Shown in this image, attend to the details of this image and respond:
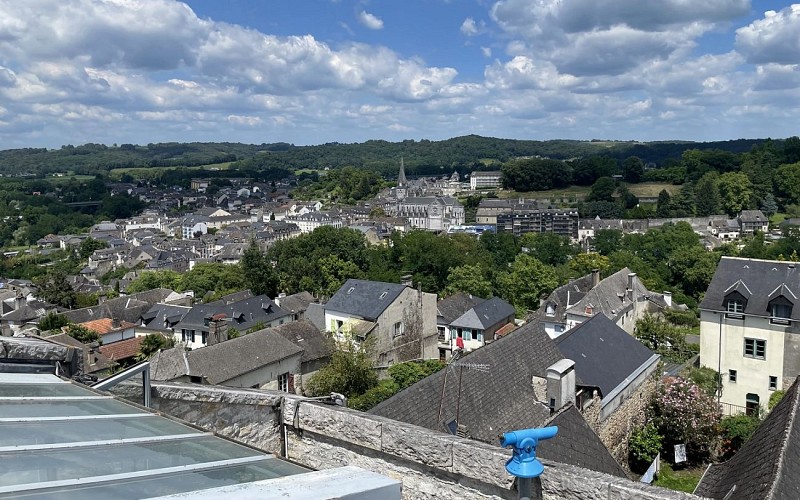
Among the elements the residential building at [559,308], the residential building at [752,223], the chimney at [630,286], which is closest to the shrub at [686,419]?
the residential building at [559,308]

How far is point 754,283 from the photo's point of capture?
22422mm

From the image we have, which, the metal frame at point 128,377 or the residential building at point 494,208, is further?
the residential building at point 494,208

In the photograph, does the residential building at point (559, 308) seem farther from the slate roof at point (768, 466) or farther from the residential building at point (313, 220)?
the residential building at point (313, 220)

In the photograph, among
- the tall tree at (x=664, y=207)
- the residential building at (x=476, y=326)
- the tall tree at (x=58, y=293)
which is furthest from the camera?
the tall tree at (x=664, y=207)

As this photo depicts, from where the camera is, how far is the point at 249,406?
5195 mm

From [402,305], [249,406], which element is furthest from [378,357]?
[249,406]

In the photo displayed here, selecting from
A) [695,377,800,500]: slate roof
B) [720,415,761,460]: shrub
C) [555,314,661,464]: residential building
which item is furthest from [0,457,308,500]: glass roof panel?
[720,415,761,460]: shrub

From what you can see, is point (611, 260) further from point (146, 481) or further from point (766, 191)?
point (766, 191)

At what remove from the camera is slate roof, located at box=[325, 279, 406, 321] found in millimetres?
29775

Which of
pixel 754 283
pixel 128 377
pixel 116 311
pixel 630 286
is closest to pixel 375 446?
pixel 128 377

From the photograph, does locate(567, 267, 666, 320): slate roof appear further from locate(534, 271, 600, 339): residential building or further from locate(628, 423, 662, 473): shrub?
locate(628, 423, 662, 473): shrub

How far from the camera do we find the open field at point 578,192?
115 meters

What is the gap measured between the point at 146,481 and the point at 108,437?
674 mm

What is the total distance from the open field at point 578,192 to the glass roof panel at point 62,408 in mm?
117964
